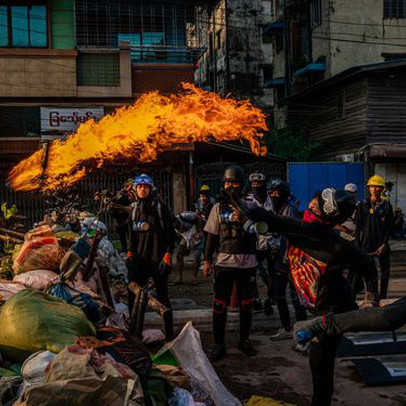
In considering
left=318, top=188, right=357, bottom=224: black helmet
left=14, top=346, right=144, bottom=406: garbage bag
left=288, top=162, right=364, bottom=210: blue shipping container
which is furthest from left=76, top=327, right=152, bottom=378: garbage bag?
left=288, top=162, right=364, bottom=210: blue shipping container

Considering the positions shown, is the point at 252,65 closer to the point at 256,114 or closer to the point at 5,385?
the point at 256,114

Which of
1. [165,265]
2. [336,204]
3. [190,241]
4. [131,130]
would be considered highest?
[131,130]

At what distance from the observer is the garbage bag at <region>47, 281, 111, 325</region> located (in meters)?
4.70

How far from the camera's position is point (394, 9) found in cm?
2589

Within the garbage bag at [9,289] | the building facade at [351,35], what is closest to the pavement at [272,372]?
the garbage bag at [9,289]

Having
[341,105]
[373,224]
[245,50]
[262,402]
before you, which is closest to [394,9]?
[341,105]

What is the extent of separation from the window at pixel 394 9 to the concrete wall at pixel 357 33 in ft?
0.84

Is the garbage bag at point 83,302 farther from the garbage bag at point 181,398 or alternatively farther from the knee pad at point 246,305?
the knee pad at point 246,305

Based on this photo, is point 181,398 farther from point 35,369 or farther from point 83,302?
point 83,302

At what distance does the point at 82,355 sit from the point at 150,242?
10.8 feet

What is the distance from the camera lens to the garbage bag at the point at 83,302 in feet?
15.4

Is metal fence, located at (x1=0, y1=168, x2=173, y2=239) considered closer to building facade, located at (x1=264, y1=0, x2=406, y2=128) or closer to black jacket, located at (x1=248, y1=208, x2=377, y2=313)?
black jacket, located at (x1=248, y1=208, x2=377, y2=313)

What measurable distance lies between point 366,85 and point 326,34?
5.52m

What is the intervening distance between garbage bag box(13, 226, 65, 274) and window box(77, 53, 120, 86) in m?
12.7
